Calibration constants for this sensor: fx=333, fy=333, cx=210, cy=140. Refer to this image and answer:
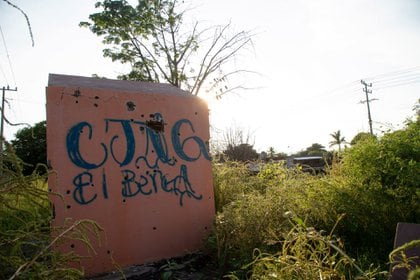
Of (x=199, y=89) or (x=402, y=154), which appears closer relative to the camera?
(x=402, y=154)

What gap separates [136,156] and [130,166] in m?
0.16

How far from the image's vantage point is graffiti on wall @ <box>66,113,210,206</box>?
4.15 m

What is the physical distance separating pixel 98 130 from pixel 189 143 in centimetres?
135

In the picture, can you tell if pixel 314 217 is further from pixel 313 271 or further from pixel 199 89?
pixel 199 89

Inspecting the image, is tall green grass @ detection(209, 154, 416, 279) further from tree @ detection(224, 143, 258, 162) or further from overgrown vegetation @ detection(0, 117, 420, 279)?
tree @ detection(224, 143, 258, 162)

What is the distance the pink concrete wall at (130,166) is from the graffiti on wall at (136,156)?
12 mm

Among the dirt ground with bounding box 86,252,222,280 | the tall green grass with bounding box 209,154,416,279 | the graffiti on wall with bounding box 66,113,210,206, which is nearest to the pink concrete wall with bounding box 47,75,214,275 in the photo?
the graffiti on wall with bounding box 66,113,210,206

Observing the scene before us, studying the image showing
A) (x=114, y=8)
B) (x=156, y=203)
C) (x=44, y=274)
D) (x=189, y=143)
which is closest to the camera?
(x=44, y=274)

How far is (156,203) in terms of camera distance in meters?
4.59

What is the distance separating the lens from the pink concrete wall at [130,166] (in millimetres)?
4062

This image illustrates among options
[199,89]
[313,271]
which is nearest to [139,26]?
[199,89]

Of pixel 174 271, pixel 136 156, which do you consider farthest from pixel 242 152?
pixel 174 271

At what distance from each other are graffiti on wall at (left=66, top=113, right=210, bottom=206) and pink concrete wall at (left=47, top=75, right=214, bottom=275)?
0.04 ft

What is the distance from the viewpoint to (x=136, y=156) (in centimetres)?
454
